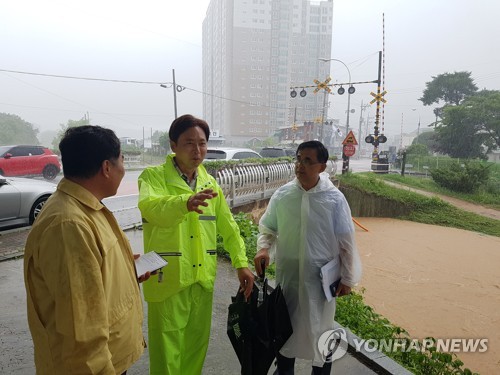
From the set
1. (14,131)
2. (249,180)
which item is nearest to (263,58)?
(14,131)

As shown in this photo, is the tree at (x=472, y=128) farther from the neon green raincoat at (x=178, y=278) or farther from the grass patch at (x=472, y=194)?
the neon green raincoat at (x=178, y=278)

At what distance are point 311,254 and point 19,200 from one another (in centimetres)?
575

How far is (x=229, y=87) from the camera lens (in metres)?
58.0

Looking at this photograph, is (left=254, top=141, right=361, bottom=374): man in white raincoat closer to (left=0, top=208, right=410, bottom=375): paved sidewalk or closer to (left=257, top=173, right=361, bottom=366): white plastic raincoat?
(left=257, top=173, right=361, bottom=366): white plastic raincoat

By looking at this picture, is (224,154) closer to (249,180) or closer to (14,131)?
(249,180)

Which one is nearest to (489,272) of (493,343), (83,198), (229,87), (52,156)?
(493,343)

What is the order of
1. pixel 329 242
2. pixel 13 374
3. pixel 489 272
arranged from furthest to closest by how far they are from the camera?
pixel 489 272 < pixel 13 374 < pixel 329 242

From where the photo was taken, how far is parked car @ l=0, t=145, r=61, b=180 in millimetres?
12836

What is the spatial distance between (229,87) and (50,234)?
59565 millimetres

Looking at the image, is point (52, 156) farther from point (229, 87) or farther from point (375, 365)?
point (229, 87)

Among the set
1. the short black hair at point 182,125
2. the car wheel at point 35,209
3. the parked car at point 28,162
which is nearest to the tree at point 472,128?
the parked car at point 28,162

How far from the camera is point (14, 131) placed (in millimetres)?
36281

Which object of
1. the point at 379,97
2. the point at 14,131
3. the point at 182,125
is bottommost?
the point at 182,125

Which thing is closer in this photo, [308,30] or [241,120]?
[308,30]
